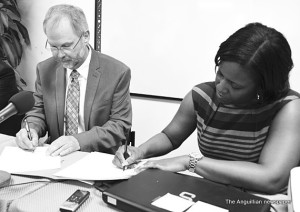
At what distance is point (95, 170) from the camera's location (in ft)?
3.48

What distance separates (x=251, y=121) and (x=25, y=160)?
32.2 inches

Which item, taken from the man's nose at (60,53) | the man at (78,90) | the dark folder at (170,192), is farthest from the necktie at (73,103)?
the dark folder at (170,192)

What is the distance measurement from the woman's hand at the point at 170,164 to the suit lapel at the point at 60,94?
693mm

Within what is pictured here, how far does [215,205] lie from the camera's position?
0.82 metres

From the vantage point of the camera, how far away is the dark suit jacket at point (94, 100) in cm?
158

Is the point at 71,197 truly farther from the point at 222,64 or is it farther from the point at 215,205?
the point at 222,64

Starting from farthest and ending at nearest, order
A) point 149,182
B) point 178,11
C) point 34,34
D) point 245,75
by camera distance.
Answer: point 34,34 → point 178,11 → point 245,75 → point 149,182

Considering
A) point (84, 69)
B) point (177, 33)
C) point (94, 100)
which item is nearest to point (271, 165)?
point (94, 100)

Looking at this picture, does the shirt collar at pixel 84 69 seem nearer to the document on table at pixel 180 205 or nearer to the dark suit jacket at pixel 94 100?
the dark suit jacket at pixel 94 100

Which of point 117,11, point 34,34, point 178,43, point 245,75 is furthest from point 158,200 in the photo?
point 34,34

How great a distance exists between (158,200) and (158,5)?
6.20 ft

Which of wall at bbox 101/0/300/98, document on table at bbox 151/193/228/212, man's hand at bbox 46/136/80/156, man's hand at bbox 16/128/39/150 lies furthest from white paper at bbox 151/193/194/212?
wall at bbox 101/0/300/98

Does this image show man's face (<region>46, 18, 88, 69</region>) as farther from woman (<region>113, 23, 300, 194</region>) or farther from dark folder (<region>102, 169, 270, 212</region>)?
dark folder (<region>102, 169, 270, 212</region>)

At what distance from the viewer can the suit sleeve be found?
4.61 ft
